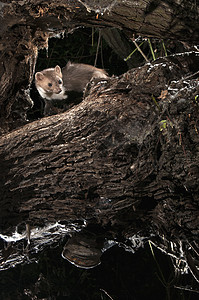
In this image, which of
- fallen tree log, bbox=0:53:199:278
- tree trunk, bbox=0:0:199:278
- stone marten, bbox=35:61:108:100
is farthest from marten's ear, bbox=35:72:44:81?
fallen tree log, bbox=0:53:199:278

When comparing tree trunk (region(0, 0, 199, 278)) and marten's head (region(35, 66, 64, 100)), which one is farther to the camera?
marten's head (region(35, 66, 64, 100))

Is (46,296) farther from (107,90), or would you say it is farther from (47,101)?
(47,101)

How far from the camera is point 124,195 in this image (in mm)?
1279

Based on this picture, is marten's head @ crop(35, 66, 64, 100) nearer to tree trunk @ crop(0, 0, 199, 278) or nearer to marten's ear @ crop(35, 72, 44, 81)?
marten's ear @ crop(35, 72, 44, 81)

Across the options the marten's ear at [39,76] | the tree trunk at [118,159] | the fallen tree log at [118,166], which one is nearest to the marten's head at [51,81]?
the marten's ear at [39,76]

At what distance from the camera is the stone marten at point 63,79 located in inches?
105

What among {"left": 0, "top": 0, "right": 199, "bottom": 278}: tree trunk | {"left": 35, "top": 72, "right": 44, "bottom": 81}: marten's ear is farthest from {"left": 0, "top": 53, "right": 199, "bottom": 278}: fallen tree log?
{"left": 35, "top": 72, "right": 44, "bottom": 81}: marten's ear

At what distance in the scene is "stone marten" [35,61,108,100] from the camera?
267cm

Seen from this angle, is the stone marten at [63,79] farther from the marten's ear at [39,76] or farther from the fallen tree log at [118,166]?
the fallen tree log at [118,166]

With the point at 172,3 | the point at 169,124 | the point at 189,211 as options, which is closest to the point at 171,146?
the point at 169,124

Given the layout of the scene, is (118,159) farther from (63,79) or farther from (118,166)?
(63,79)

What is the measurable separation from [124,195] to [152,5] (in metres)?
0.87

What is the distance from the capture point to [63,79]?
9.08ft

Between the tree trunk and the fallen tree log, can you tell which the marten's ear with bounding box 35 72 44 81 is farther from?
the fallen tree log
